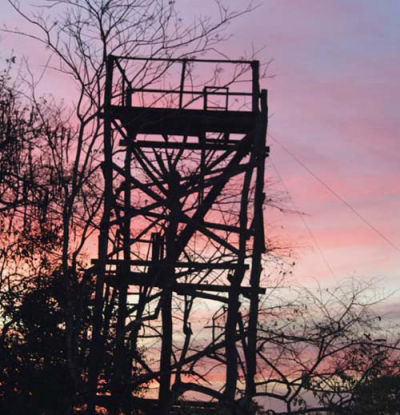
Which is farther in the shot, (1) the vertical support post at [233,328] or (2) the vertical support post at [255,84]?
(1) the vertical support post at [233,328]

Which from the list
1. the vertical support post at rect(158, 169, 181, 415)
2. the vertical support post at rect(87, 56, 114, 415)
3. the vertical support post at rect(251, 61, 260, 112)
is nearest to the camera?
the vertical support post at rect(87, 56, 114, 415)

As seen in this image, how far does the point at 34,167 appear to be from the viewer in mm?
21281

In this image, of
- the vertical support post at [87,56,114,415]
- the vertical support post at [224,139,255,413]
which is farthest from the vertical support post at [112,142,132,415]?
the vertical support post at [224,139,255,413]

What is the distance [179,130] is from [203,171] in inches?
37.1

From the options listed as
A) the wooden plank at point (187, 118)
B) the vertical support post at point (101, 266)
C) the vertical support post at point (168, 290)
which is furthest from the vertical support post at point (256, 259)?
the vertical support post at point (101, 266)

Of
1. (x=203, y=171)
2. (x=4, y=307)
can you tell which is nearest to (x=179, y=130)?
(x=203, y=171)

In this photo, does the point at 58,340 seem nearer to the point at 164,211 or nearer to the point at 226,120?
the point at 164,211

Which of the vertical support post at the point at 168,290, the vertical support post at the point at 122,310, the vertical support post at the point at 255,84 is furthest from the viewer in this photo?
the vertical support post at the point at 122,310

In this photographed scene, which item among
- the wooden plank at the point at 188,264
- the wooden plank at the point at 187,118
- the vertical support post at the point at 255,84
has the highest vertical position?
the vertical support post at the point at 255,84

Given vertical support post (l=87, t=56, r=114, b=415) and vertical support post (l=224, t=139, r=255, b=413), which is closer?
vertical support post (l=87, t=56, r=114, b=415)

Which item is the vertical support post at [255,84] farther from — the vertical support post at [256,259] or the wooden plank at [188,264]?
the wooden plank at [188,264]

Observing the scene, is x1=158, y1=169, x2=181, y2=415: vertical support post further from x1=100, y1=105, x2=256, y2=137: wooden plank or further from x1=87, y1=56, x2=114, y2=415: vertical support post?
x1=87, y1=56, x2=114, y2=415: vertical support post

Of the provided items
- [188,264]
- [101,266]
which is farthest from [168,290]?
[101,266]

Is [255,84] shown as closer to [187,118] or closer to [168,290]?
[187,118]
